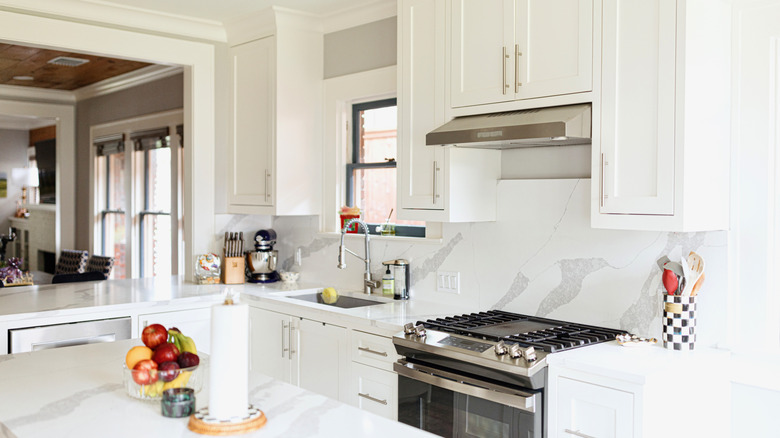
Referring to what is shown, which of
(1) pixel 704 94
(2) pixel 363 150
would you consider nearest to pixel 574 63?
(1) pixel 704 94

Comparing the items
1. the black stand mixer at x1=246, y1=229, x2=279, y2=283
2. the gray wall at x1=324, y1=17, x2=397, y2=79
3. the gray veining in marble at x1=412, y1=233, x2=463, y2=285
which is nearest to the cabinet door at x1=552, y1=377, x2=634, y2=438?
the gray veining in marble at x1=412, y1=233, x2=463, y2=285

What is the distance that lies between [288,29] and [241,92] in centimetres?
56

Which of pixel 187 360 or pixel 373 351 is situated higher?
pixel 187 360

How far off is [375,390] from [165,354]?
5.07ft

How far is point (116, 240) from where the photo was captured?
23.9 feet

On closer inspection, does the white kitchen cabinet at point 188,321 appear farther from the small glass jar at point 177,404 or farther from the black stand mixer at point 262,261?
the small glass jar at point 177,404

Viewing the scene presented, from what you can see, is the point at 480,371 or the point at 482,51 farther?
the point at 482,51

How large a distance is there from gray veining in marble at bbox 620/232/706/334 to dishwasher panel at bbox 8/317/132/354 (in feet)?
8.34

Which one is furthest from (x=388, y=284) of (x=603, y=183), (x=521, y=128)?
(x=603, y=183)

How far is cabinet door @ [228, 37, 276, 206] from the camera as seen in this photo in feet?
14.5

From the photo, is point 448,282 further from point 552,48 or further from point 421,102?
point 552,48

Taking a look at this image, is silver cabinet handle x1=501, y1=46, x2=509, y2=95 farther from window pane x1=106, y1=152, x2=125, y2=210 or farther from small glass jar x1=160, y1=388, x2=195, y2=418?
window pane x1=106, y1=152, x2=125, y2=210

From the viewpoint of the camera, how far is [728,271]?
2.66 m

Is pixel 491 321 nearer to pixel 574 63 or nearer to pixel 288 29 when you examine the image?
pixel 574 63
